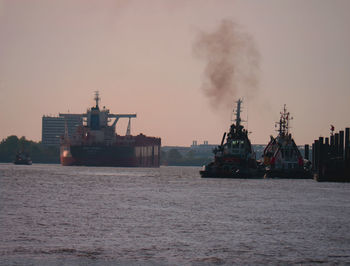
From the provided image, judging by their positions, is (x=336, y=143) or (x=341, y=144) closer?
(x=341, y=144)

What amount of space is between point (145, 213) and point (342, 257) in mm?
21266

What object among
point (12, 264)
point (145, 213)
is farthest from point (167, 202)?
point (12, 264)

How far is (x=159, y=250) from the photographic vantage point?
33.1m

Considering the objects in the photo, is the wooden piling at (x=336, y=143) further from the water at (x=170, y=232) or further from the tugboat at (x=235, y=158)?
the water at (x=170, y=232)

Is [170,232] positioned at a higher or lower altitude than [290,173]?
lower


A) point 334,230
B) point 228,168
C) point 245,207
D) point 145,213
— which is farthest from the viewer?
point 228,168

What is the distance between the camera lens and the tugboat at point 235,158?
388 feet

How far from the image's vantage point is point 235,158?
118188 mm

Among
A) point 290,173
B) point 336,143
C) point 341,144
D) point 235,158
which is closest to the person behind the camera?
point 235,158

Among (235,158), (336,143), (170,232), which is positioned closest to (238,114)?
(235,158)

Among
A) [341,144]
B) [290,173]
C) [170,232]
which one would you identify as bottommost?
[170,232]

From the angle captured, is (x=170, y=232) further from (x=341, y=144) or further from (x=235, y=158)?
(x=341, y=144)

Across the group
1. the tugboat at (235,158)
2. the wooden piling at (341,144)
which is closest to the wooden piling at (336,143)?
the wooden piling at (341,144)

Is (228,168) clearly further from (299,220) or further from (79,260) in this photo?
(79,260)
